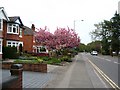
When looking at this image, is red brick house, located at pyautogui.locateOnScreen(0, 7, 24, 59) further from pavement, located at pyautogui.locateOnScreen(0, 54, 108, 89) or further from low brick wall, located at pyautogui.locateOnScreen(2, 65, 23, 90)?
low brick wall, located at pyautogui.locateOnScreen(2, 65, 23, 90)

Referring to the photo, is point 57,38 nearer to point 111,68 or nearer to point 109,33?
point 111,68

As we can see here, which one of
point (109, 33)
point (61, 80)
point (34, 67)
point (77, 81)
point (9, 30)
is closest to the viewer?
point (77, 81)

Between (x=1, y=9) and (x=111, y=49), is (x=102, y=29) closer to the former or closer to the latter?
(x=111, y=49)

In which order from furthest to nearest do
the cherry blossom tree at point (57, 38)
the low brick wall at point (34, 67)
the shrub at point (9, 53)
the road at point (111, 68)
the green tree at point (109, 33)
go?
the green tree at point (109, 33) < the cherry blossom tree at point (57, 38) < the shrub at point (9, 53) < the low brick wall at point (34, 67) < the road at point (111, 68)

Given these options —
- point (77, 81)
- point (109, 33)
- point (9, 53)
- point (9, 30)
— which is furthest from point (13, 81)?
point (109, 33)

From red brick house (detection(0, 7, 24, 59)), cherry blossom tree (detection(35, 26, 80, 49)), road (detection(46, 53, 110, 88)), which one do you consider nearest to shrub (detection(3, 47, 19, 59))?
red brick house (detection(0, 7, 24, 59))

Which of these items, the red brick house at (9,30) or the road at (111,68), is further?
the red brick house at (9,30)

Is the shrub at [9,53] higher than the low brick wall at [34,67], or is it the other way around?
the shrub at [9,53]

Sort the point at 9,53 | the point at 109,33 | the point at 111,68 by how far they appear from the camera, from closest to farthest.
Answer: the point at 111,68 < the point at 9,53 < the point at 109,33

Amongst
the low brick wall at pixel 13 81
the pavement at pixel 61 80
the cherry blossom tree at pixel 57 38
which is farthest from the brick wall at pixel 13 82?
the cherry blossom tree at pixel 57 38

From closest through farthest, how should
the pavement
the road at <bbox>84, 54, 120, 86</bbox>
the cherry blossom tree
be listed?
the pavement < the road at <bbox>84, 54, 120, 86</bbox> < the cherry blossom tree

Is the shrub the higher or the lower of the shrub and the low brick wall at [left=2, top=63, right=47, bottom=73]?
the higher

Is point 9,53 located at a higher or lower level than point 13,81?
higher

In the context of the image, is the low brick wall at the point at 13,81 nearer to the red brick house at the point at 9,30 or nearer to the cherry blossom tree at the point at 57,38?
the red brick house at the point at 9,30
